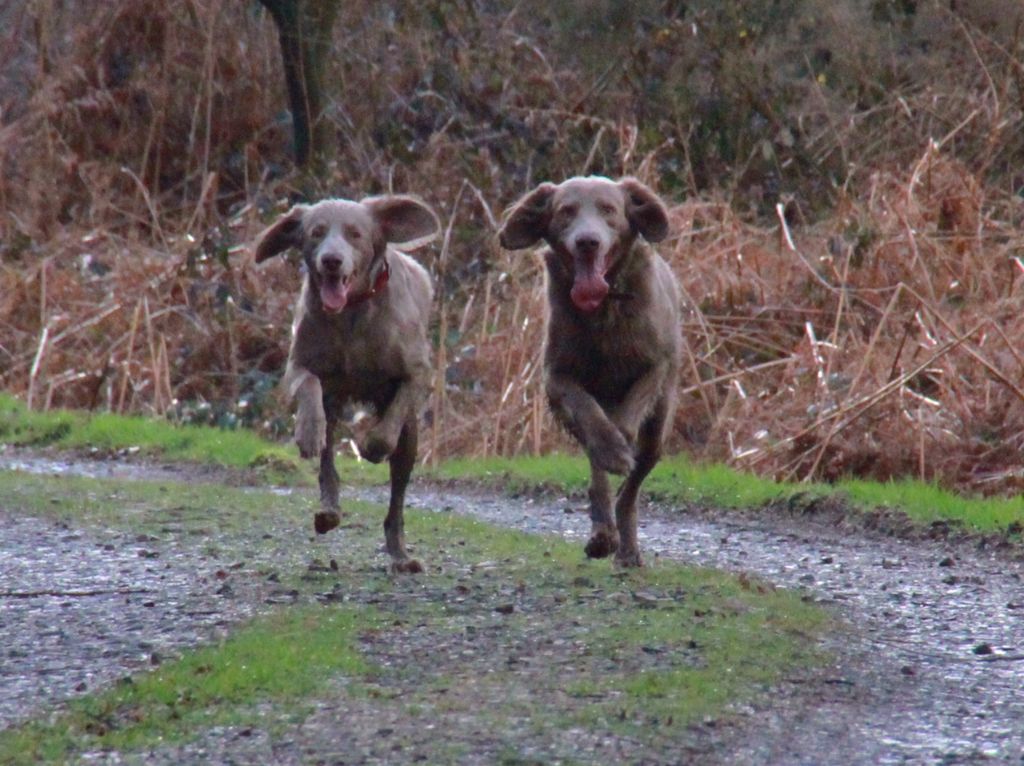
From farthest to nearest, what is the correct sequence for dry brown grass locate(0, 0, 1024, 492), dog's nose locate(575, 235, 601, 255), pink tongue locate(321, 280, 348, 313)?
dry brown grass locate(0, 0, 1024, 492), dog's nose locate(575, 235, 601, 255), pink tongue locate(321, 280, 348, 313)

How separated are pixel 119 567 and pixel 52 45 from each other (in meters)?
15.3

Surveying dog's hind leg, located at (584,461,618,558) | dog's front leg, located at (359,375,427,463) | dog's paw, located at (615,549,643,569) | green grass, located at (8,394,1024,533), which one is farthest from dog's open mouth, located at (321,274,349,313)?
green grass, located at (8,394,1024,533)

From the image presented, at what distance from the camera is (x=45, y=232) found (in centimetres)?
2011

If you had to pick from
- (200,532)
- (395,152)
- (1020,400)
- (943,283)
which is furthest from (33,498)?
(395,152)

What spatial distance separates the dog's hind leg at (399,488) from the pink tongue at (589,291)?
33.2 inches

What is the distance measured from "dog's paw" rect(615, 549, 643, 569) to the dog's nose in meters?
1.30

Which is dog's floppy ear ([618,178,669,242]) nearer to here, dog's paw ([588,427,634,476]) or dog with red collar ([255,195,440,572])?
dog with red collar ([255,195,440,572])

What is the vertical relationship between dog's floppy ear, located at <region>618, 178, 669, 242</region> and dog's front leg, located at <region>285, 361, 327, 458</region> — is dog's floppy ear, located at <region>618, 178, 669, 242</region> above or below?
above

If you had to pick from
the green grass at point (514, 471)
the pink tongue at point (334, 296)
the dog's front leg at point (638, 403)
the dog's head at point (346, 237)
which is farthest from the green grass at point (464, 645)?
the green grass at point (514, 471)

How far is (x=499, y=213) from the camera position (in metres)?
17.1

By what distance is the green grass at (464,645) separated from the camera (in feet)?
16.2

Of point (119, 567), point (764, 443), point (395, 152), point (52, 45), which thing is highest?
point (52, 45)

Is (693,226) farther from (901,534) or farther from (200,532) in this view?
(200,532)

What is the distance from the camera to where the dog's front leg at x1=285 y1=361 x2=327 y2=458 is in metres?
7.46
